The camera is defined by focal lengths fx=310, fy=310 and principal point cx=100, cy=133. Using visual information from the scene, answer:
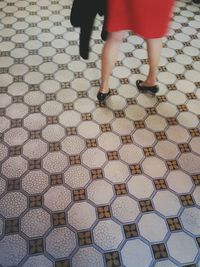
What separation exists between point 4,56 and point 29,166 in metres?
1.30

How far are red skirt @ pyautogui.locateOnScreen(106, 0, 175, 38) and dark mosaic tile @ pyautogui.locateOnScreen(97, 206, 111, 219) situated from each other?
43.0 inches

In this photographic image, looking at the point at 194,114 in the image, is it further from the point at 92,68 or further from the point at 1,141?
the point at 1,141

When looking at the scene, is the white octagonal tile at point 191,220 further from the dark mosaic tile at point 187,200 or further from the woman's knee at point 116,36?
the woman's knee at point 116,36

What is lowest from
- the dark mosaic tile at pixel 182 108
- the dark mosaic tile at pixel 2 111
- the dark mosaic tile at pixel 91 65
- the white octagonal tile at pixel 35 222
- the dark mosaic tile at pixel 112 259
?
the white octagonal tile at pixel 35 222

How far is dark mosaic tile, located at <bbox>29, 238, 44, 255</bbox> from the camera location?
5.27 feet

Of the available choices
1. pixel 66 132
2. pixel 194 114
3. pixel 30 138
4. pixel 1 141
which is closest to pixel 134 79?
pixel 194 114

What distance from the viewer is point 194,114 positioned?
2400mm

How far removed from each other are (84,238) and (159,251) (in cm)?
40

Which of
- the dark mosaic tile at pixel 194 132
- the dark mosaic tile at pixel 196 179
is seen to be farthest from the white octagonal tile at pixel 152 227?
the dark mosaic tile at pixel 194 132

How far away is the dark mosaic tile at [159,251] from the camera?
64.0 inches

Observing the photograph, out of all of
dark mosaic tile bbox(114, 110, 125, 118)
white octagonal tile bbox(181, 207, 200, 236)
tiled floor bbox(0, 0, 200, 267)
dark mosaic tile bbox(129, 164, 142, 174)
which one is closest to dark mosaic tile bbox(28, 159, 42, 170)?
tiled floor bbox(0, 0, 200, 267)

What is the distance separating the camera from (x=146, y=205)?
1.83m

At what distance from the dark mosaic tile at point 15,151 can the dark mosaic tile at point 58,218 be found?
522 millimetres

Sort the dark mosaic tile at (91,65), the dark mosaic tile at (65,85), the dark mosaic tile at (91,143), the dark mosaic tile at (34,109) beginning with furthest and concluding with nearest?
the dark mosaic tile at (91,65)
the dark mosaic tile at (65,85)
the dark mosaic tile at (34,109)
the dark mosaic tile at (91,143)
